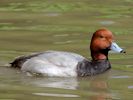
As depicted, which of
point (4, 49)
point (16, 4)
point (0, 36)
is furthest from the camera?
point (16, 4)

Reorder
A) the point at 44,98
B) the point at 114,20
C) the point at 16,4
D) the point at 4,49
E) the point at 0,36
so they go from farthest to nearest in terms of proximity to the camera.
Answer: the point at 16,4, the point at 114,20, the point at 0,36, the point at 4,49, the point at 44,98

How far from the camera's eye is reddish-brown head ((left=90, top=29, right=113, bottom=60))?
1081 cm

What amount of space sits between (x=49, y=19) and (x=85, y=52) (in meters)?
3.06

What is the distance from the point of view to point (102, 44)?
10.9m

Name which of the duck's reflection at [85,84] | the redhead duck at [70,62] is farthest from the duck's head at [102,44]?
the duck's reflection at [85,84]

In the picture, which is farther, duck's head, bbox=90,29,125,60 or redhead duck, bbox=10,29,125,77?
duck's head, bbox=90,29,125,60

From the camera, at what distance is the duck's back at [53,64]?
10.4 metres

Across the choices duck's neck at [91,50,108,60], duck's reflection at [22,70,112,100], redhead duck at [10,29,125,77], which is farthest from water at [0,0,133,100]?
duck's neck at [91,50,108,60]

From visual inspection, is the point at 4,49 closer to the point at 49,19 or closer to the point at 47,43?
the point at 47,43

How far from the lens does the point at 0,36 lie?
13133 mm

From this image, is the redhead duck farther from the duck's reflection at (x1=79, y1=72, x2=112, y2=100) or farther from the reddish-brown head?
the duck's reflection at (x1=79, y1=72, x2=112, y2=100)

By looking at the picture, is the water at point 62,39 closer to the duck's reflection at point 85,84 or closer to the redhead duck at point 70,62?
the duck's reflection at point 85,84

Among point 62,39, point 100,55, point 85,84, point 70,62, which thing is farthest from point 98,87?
point 62,39

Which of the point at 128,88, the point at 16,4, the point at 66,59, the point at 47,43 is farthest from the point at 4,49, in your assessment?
the point at 16,4
